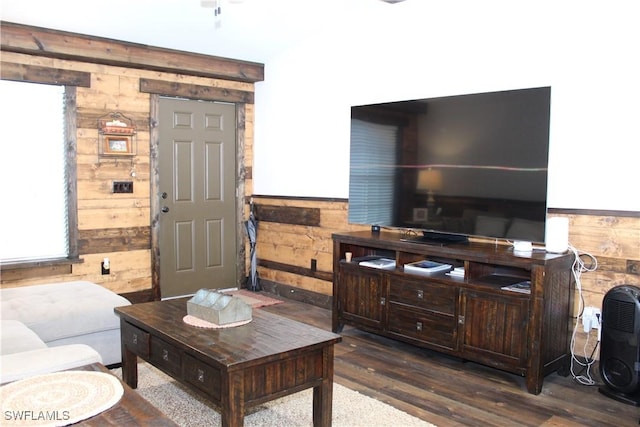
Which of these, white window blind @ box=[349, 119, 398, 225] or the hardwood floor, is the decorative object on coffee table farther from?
white window blind @ box=[349, 119, 398, 225]

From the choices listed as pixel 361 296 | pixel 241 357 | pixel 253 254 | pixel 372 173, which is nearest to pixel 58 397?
pixel 241 357

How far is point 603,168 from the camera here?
3.22m

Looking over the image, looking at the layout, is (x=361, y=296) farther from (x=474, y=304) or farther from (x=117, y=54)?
(x=117, y=54)

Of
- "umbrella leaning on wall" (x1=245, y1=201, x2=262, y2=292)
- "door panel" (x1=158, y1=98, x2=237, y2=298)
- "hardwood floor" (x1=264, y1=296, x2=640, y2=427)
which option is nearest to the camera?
"hardwood floor" (x1=264, y1=296, x2=640, y2=427)

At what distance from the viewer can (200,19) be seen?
15.2ft

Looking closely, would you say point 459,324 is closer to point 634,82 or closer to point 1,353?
point 634,82

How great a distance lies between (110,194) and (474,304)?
3.48m

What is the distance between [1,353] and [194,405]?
99 centimetres

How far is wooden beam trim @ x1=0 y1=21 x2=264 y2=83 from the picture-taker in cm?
427

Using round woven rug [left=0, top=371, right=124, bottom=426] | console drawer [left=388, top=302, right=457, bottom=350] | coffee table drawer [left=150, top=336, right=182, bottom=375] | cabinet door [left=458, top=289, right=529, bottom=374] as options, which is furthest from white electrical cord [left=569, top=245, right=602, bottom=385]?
round woven rug [left=0, top=371, right=124, bottom=426]

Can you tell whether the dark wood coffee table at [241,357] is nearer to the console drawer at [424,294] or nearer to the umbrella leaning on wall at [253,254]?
the console drawer at [424,294]

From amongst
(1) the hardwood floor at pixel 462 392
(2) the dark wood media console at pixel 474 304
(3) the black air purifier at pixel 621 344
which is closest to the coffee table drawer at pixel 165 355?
(1) the hardwood floor at pixel 462 392

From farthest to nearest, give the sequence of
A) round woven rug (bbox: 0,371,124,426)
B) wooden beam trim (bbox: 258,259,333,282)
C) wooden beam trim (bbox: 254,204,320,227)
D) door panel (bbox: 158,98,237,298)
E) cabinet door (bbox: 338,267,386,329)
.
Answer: door panel (bbox: 158,98,237,298), wooden beam trim (bbox: 254,204,320,227), wooden beam trim (bbox: 258,259,333,282), cabinet door (bbox: 338,267,386,329), round woven rug (bbox: 0,371,124,426)

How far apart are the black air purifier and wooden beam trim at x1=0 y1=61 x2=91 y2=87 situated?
4.51m
